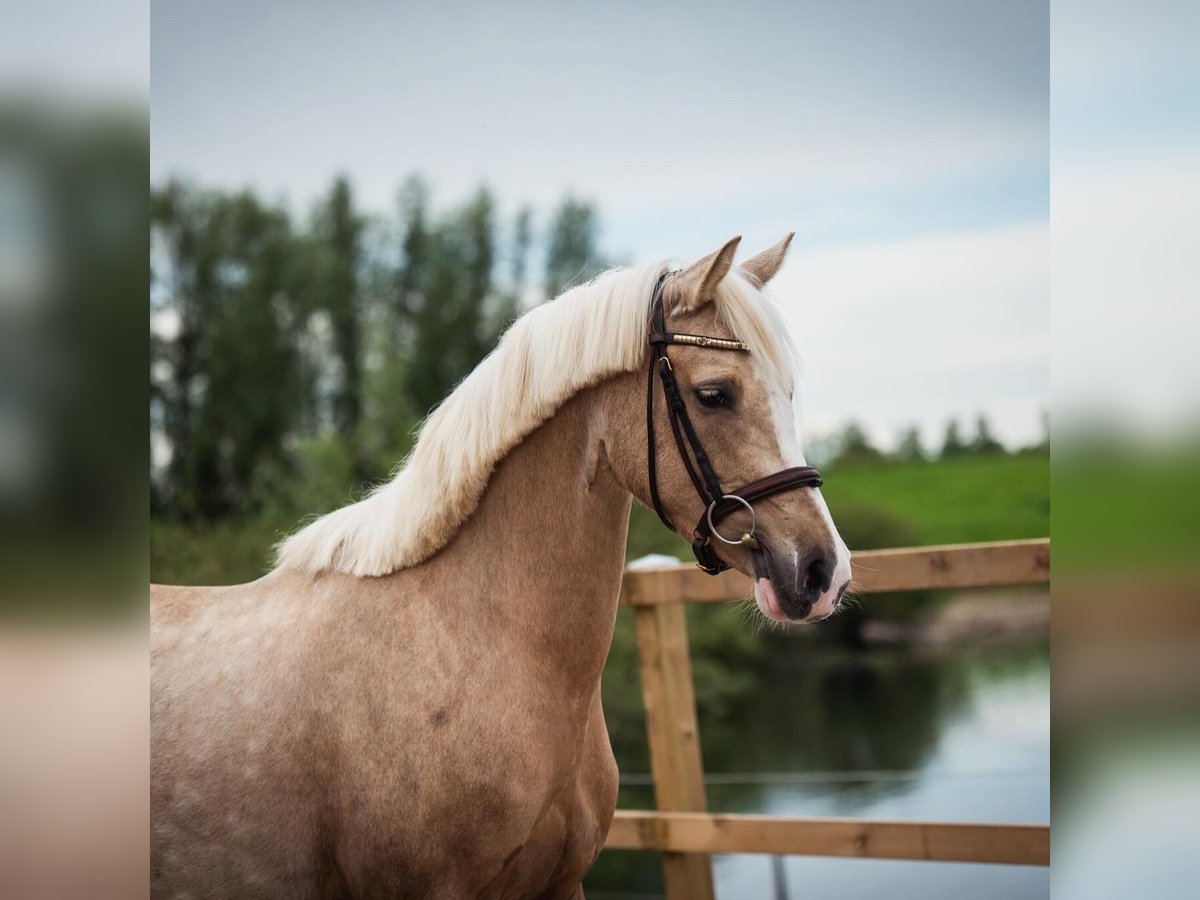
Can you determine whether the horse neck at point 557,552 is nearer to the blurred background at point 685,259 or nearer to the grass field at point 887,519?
the blurred background at point 685,259

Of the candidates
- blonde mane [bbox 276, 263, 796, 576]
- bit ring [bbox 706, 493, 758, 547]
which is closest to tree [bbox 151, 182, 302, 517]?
blonde mane [bbox 276, 263, 796, 576]

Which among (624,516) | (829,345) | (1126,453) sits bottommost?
(624,516)

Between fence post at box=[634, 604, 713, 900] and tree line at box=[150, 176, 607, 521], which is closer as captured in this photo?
fence post at box=[634, 604, 713, 900]

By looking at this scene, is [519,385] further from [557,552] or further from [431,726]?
[431,726]

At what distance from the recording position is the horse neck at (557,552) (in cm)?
166

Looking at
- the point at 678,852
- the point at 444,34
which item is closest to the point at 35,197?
the point at 678,852

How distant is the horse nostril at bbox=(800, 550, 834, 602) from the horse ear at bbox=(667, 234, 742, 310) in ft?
1.54

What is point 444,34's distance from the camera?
900cm

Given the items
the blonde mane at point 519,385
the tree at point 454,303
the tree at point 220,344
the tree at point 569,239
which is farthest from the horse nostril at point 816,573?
the tree at point 454,303

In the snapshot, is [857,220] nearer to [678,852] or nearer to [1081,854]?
[678,852]

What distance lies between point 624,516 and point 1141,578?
0.89 m

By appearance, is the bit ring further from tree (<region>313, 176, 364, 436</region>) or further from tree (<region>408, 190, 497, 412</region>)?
tree (<region>313, 176, 364, 436</region>)

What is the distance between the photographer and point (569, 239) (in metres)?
13.2

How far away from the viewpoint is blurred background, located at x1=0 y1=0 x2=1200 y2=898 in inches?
41.7
